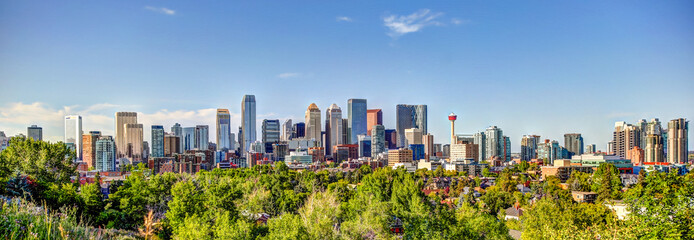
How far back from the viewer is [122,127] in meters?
160

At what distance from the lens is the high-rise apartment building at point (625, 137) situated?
12412 cm

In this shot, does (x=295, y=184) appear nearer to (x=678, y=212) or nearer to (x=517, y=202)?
(x=517, y=202)

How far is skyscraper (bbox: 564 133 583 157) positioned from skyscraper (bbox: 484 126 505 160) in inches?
872

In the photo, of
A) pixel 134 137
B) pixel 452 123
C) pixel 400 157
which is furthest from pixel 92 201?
pixel 134 137

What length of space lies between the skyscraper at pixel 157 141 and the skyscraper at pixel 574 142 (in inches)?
5001

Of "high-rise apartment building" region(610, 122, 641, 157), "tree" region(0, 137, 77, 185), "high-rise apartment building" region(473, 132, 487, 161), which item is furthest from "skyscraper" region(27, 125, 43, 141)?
"high-rise apartment building" region(610, 122, 641, 157)

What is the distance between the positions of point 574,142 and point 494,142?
1074 inches

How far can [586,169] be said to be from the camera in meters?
78.2

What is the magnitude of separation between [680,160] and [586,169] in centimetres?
5277

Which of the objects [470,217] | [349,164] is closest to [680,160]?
[349,164]

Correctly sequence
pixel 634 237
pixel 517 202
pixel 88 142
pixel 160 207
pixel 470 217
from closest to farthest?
pixel 634 237 → pixel 470 217 → pixel 160 207 → pixel 517 202 → pixel 88 142

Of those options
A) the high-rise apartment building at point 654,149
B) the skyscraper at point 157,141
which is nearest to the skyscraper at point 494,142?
the high-rise apartment building at point 654,149

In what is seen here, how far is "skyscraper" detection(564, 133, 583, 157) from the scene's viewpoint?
160375 mm

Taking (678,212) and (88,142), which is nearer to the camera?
(678,212)
